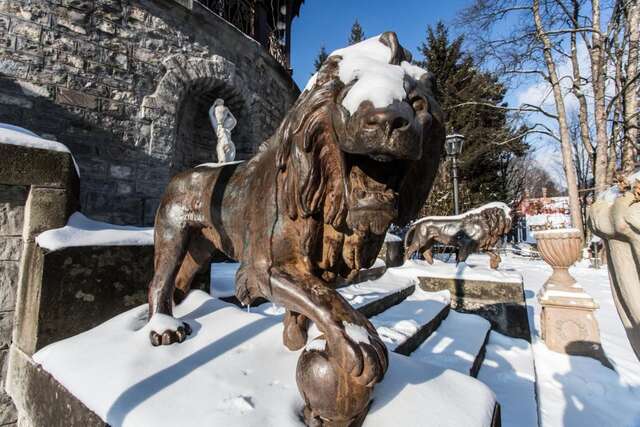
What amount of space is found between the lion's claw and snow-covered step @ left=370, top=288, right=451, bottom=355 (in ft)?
4.20

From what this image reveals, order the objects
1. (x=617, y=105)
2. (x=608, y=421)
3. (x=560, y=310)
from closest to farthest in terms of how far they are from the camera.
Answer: (x=608, y=421) < (x=560, y=310) < (x=617, y=105)

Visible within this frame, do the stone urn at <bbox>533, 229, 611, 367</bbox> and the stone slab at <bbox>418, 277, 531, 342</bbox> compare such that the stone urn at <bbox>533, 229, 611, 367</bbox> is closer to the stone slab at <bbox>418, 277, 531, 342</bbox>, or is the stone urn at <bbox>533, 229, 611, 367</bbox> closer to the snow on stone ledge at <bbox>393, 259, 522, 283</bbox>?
the stone slab at <bbox>418, 277, 531, 342</bbox>

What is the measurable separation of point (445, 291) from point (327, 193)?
4.03 meters

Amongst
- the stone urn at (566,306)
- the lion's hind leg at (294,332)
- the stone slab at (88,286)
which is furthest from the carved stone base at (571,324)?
the stone slab at (88,286)

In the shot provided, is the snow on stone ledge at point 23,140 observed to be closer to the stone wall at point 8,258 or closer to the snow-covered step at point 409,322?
the stone wall at point 8,258

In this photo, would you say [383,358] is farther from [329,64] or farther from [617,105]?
[617,105]

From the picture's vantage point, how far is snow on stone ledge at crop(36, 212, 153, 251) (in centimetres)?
177

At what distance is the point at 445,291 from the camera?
176 inches

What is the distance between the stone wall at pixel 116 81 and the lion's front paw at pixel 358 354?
5.47m

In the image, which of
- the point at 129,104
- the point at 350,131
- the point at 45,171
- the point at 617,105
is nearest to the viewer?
the point at 350,131

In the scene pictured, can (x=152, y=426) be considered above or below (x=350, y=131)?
below

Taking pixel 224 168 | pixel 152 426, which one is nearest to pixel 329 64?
pixel 224 168

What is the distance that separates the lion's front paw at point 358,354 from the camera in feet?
2.95

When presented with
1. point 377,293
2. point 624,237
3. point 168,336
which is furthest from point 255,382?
point 377,293
